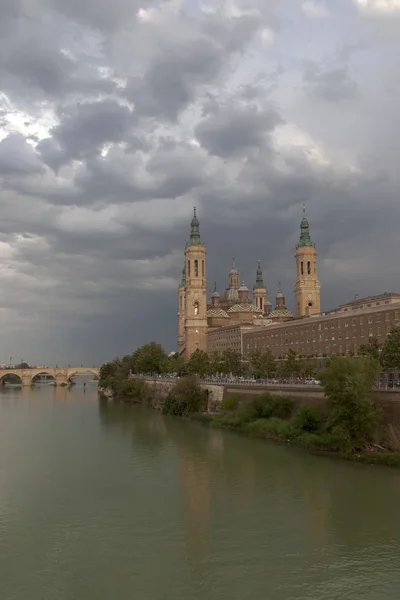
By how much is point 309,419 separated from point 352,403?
6135 mm

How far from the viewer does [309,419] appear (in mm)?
40812

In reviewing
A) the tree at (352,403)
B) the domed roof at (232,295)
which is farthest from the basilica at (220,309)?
the tree at (352,403)

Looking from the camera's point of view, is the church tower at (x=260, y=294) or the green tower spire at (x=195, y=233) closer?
the green tower spire at (x=195, y=233)

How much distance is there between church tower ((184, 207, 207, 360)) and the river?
79.6 m

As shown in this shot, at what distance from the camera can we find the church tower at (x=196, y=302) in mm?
120750

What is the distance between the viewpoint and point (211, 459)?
1485 inches

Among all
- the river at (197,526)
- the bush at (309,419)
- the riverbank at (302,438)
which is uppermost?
the bush at (309,419)

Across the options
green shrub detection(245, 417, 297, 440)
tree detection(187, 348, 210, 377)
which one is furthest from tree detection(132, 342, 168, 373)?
green shrub detection(245, 417, 297, 440)

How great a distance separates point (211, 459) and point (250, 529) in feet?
49.2

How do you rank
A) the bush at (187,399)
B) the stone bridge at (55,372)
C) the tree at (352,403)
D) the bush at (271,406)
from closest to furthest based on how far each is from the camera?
1. the tree at (352,403)
2. the bush at (271,406)
3. the bush at (187,399)
4. the stone bridge at (55,372)

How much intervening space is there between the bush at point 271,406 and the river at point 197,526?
20.5 ft

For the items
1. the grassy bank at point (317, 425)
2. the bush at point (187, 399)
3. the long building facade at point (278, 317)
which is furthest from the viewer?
the long building facade at point (278, 317)

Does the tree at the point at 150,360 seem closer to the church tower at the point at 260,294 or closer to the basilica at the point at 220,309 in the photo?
the basilica at the point at 220,309

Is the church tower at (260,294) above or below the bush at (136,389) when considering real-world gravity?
above
